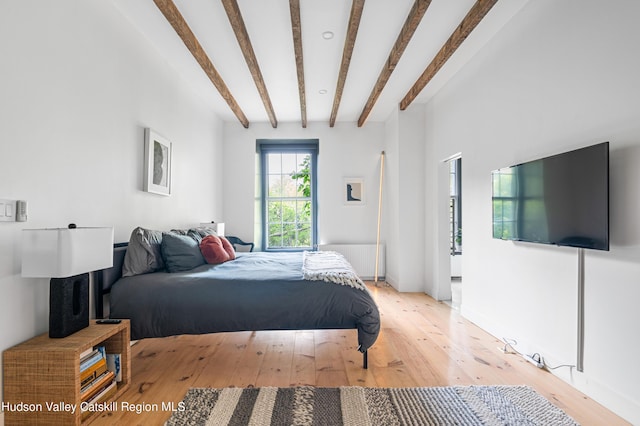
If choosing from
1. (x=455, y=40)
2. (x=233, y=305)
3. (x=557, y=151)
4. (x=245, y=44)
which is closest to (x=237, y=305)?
(x=233, y=305)

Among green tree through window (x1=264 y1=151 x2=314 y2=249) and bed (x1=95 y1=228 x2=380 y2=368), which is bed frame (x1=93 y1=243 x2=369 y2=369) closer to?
bed (x1=95 y1=228 x2=380 y2=368)

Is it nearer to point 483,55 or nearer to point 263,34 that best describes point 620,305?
point 483,55

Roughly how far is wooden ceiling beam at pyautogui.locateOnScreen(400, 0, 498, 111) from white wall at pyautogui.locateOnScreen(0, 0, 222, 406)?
2750 mm

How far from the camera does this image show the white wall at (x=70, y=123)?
1601 mm

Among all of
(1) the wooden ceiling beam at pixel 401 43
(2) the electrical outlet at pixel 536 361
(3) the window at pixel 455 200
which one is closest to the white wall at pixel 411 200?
(1) the wooden ceiling beam at pixel 401 43

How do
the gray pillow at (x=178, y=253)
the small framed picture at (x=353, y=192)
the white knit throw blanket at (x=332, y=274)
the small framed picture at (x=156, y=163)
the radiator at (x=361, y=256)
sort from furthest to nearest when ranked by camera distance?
the small framed picture at (x=353, y=192) → the radiator at (x=361, y=256) → the small framed picture at (x=156, y=163) → the gray pillow at (x=178, y=253) → the white knit throw blanket at (x=332, y=274)

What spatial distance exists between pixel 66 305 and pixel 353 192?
13.5 ft

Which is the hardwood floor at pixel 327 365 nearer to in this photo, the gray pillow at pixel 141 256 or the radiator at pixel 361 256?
the gray pillow at pixel 141 256

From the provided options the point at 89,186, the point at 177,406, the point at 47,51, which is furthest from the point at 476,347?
the point at 47,51

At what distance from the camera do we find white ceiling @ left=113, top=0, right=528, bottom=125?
2398 millimetres

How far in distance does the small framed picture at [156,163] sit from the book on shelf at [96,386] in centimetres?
157

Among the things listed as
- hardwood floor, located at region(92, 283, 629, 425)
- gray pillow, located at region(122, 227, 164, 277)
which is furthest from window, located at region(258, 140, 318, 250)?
gray pillow, located at region(122, 227, 164, 277)

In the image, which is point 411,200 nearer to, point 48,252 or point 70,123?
point 70,123

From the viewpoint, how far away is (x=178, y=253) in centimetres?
256
